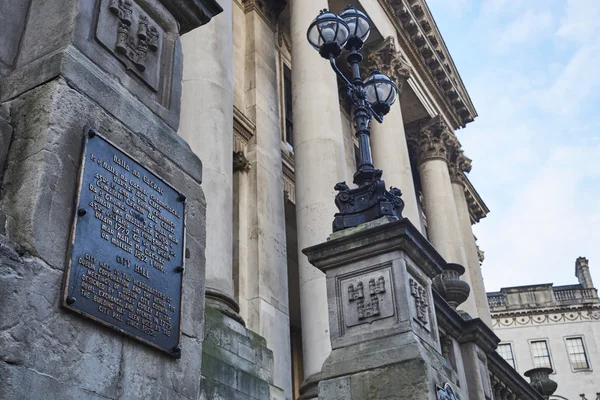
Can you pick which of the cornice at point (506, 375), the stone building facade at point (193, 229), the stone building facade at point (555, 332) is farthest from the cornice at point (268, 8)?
the stone building facade at point (555, 332)

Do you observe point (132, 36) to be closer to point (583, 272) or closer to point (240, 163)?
point (240, 163)

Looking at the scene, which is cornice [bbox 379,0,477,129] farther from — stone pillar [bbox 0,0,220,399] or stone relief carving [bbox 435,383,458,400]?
stone pillar [bbox 0,0,220,399]

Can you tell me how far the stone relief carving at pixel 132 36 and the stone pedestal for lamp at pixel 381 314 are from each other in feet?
12.6

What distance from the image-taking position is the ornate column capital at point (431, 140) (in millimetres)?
26531

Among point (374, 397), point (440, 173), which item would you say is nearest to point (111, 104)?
point (374, 397)

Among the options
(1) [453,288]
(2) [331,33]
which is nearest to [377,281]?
(2) [331,33]

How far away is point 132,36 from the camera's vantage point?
4699 mm

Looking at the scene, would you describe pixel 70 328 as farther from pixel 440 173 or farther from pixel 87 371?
pixel 440 173

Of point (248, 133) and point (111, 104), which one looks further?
point (248, 133)

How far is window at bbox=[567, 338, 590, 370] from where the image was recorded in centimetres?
5009

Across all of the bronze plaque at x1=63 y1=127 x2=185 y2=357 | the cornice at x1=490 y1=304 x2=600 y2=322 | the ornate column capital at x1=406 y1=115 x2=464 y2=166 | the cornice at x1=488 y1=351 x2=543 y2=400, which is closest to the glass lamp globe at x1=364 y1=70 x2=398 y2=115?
the cornice at x1=488 y1=351 x2=543 y2=400

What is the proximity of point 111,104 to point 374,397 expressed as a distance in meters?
4.27

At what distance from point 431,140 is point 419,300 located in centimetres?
1966

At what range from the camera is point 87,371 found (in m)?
3.51
